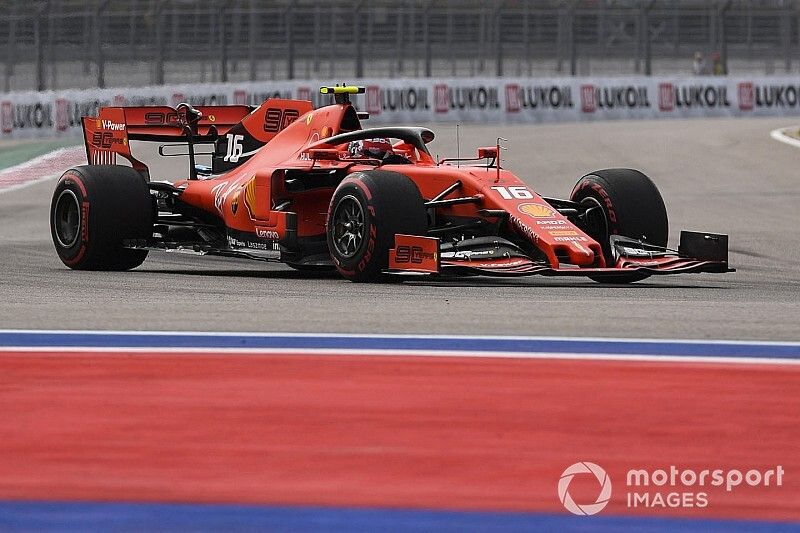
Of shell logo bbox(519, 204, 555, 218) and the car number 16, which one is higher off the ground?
the car number 16

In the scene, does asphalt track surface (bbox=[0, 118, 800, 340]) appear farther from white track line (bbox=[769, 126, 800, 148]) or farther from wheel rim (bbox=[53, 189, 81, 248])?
white track line (bbox=[769, 126, 800, 148])

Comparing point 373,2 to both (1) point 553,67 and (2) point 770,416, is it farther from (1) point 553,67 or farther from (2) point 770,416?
(2) point 770,416

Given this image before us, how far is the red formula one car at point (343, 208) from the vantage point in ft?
30.9

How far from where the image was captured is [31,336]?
726 centimetres

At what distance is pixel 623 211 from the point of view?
398 inches

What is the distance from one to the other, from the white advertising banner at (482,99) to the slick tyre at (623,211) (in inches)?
913

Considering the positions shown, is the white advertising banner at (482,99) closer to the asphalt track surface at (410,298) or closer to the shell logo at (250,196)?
the asphalt track surface at (410,298)

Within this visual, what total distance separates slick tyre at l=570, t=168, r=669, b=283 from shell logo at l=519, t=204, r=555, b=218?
57 centimetres

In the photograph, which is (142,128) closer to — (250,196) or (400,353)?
(250,196)

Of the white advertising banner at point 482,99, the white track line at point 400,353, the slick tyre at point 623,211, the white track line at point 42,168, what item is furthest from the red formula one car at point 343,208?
the white advertising banner at point 482,99

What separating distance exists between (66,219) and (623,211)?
14.1ft

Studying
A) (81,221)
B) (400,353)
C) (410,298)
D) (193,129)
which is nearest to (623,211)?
(410,298)

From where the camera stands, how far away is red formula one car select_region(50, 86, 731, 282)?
30.9 feet

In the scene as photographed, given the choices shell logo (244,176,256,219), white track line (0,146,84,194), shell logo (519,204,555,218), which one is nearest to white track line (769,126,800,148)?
white track line (0,146,84,194)
